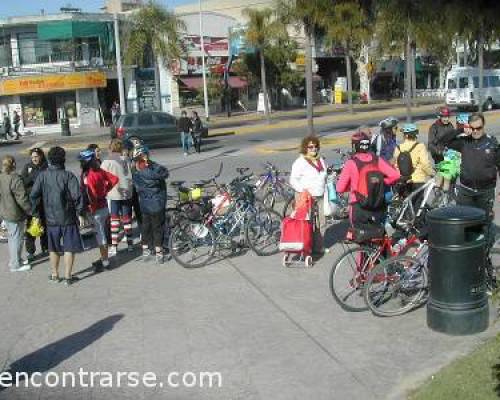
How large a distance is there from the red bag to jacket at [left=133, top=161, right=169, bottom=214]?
69.6 inches

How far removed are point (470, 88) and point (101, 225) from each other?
35101 mm

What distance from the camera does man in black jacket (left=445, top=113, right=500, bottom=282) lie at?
24.0 ft

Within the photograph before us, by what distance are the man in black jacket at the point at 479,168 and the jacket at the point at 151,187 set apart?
388cm

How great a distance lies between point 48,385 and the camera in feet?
18.4

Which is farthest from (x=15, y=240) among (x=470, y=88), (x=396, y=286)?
(x=470, y=88)

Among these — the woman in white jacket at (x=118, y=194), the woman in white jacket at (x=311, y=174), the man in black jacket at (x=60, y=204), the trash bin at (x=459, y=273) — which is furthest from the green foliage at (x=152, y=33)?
the trash bin at (x=459, y=273)

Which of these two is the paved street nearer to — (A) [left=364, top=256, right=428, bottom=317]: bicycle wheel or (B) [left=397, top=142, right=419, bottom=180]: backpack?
(A) [left=364, top=256, right=428, bottom=317]: bicycle wheel

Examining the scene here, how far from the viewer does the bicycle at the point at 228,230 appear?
9133 millimetres

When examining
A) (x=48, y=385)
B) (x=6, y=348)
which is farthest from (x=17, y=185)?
(x=48, y=385)

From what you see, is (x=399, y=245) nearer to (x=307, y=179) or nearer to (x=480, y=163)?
(x=480, y=163)

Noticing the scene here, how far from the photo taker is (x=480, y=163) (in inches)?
289

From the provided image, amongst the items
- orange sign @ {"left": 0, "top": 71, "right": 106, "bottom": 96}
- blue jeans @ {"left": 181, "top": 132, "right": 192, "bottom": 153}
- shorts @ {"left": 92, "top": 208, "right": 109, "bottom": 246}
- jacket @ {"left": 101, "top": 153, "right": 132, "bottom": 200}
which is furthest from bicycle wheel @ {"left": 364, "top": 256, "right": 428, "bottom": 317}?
orange sign @ {"left": 0, "top": 71, "right": 106, "bottom": 96}

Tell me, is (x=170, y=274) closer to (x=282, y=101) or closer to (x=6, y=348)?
(x=6, y=348)

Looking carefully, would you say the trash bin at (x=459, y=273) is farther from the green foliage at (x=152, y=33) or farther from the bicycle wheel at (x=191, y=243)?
the green foliage at (x=152, y=33)
